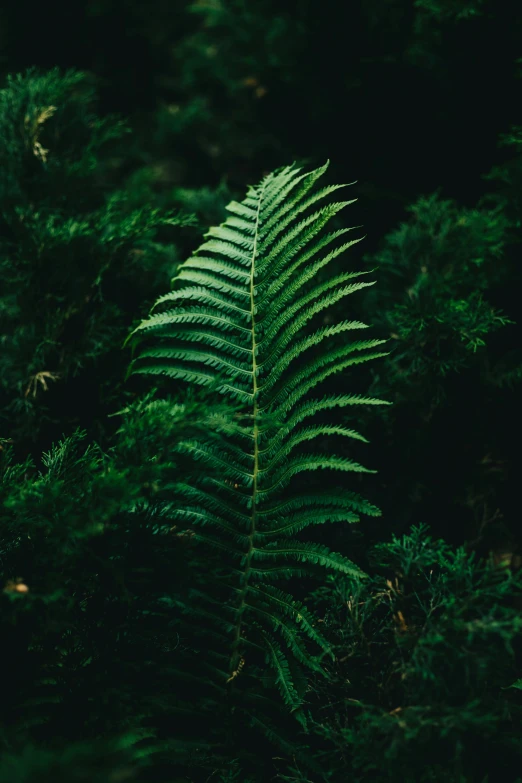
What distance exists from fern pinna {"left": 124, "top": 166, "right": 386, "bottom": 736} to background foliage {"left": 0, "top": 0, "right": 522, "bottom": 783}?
11 cm

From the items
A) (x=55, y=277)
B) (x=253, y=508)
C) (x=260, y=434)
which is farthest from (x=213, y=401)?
(x=55, y=277)

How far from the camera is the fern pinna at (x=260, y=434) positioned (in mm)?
1305

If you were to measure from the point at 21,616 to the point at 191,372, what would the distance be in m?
0.68

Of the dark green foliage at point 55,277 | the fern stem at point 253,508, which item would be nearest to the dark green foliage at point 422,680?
the fern stem at point 253,508

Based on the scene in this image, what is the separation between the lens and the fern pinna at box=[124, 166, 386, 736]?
1305mm

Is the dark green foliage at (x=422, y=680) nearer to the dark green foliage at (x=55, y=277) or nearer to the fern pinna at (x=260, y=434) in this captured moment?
the fern pinna at (x=260, y=434)

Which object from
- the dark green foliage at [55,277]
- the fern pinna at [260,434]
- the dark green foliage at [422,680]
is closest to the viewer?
the dark green foliage at [422,680]

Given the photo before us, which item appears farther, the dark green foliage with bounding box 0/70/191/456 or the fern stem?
the dark green foliage with bounding box 0/70/191/456

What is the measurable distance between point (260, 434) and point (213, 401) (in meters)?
0.19

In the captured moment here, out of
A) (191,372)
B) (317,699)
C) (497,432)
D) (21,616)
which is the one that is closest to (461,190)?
(497,432)

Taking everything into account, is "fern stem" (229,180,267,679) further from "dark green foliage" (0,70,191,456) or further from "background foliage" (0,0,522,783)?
"dark green foliage" (0,70,191,456)

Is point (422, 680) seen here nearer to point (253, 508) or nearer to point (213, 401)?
point (253, 508)

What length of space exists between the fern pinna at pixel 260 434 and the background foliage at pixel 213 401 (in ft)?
0.36

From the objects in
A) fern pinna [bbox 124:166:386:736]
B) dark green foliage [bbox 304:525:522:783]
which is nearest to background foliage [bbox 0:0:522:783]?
dark green foliage [bbox 304:525:522:783]
